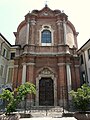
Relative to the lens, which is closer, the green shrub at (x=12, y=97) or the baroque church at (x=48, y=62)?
the green shrub at (x=12, y=97)

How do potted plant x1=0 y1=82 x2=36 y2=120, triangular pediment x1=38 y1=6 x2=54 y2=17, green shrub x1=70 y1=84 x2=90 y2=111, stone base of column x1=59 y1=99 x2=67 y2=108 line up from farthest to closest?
triangular pediment x1=38 y1=6 x2=54 y2=17 < stone base of column x1=59 y1=99 x2=67 y2=108 < green shrub x1=70 y1=84 x2=90 y2=111 < potted plant x1=0 y1=82 x2=36 y2=120

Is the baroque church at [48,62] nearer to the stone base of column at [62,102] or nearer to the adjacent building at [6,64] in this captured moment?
the stone base of column at [62,102]

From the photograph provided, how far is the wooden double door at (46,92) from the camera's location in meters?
18.0

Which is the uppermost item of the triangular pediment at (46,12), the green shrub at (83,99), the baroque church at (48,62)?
the triangular pediment at (46,12)

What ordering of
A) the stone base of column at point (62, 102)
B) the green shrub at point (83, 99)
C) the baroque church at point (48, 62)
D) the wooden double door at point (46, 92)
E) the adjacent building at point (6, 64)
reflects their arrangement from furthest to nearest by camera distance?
the adjacent building at point (6, 64) < the baroque church at point (48, 62) < the wooden double door at point (46, 92) < the stone base of column at point (62, 102) < the green shrub at point (83, 99)

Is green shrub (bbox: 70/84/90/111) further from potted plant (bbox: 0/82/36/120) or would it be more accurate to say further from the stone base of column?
the stone base of column

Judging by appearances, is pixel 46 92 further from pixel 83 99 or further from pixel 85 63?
pixel 83 99

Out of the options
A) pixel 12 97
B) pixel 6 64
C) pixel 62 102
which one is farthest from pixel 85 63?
pixel 12 97

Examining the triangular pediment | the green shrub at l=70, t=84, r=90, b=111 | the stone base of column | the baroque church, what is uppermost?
the triangular pediment

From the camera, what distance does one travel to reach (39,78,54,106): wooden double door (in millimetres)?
18044

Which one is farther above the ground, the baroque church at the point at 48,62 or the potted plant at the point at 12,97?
the baroque church at the point at 48,62

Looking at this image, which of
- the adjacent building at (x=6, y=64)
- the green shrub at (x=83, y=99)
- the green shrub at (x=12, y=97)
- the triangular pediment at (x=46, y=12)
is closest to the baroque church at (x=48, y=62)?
the triangular pediment at (x=46, y=12)

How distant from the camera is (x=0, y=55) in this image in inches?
832

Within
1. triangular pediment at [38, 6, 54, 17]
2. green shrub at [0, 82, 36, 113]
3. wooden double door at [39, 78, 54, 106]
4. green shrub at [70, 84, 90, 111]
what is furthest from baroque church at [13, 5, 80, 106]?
green shrub at [0, 82, 36, 113]
